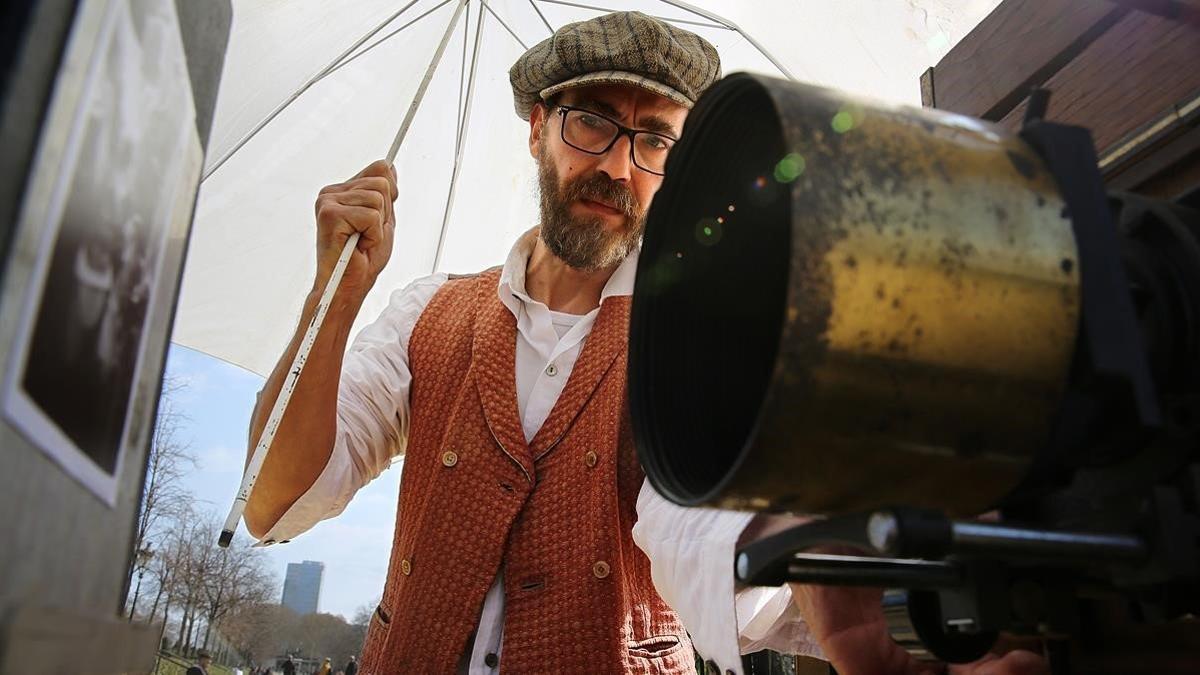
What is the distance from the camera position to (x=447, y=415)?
1877 mm

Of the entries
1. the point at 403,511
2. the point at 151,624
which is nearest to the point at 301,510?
the point at 403,511

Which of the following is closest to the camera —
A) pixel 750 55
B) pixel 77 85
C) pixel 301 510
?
pixel 77 85

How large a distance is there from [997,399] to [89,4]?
1.64ft

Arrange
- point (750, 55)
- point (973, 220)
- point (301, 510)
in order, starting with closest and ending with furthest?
point (973, 220)
point (301, 510)
point (750, 55)

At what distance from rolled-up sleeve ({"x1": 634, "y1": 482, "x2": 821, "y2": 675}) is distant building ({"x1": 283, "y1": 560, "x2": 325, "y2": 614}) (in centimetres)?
6940

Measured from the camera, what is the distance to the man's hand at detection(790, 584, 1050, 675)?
95 centimetres

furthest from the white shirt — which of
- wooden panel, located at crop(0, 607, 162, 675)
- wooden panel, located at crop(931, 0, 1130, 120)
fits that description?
wooden panel, located at crop(0, 607, 162, 675)

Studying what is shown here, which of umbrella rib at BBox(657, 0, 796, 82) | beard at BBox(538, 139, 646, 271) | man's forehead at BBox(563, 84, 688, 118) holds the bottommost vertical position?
beard at BBox(538, 139, 646, 271)

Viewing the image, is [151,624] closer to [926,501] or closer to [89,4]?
[89,4]

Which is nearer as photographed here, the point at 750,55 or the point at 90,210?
the point at 90,210

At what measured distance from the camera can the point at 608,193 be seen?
208cm

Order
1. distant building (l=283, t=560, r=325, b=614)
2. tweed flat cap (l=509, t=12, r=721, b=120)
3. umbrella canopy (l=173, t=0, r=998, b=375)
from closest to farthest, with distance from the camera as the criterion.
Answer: tweed flat cap (l=509, t=12, r=721, b=120), umbrella canopy (l=173, t=0, r=998, b=375), distant building (l=283, t=560, r=325, b=614)

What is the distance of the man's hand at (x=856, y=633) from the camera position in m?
0.95

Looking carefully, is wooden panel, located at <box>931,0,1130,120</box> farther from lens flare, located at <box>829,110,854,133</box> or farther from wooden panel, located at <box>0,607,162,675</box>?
wooden panel, located at <box>0,607,162,675</box>
